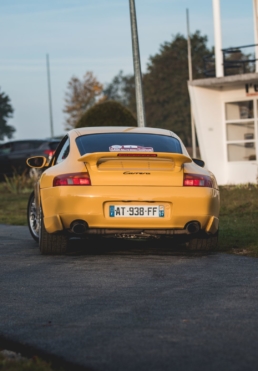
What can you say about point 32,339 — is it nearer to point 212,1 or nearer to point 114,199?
point 114,199

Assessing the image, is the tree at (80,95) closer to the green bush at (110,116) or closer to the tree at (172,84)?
the tree at (172,84)

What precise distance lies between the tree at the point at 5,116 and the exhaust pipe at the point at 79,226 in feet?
446

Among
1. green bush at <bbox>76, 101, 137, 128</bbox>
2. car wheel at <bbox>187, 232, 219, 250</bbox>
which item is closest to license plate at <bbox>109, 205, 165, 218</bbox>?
car wheel at <bbox>187, 232, 219, 250</bbox>

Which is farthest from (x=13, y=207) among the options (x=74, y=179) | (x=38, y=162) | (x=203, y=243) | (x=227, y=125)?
(x=74, y=179)

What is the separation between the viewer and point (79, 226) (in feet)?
31.3

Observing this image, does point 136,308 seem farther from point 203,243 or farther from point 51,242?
point 203,243

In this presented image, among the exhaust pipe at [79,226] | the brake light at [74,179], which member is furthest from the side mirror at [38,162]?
the exhaust pipe at [79,226]

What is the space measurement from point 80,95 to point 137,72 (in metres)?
89.7

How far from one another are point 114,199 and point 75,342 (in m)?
4.13

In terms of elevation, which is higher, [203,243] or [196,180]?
[196,180]

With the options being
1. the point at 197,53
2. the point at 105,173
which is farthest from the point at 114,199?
the point at 197,53

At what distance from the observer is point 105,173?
31.2 ft

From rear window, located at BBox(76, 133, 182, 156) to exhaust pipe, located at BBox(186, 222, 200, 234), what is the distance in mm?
939

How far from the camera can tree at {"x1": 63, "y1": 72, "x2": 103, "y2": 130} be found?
111125 mm
